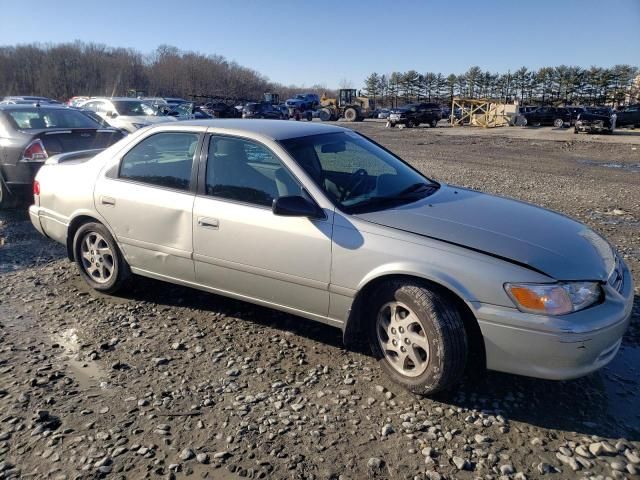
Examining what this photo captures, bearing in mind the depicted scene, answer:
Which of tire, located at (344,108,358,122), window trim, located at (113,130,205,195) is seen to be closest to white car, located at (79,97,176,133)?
window trim, located at (113,130,205,195)

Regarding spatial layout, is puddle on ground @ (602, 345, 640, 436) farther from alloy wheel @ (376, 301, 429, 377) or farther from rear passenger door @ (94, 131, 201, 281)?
rear passenger door @ (94, 131, 201, 281)

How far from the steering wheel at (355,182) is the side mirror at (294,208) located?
267mm

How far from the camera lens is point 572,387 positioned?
325 centimetres

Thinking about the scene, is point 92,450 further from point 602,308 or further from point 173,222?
point 602,308

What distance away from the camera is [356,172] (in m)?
4.00

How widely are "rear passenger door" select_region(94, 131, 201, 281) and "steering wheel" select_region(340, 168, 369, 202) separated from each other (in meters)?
1.19

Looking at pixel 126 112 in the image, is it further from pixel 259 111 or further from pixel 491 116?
pixel 491 116

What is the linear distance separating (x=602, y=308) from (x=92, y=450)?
286cm

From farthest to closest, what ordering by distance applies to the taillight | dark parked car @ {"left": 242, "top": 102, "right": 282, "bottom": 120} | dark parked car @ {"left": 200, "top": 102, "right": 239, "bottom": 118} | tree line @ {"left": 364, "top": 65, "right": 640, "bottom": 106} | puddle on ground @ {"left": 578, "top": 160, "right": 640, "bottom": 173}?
tree line @ {"left": 364, "top": 65, "right": 640, "bottom": 106}
dark parked car @ {"left": 200, "top": 102, "right": 239, "bottom": 118}
dark parked car @ {"left": 242, "top": 102, "right": 282, "bottom": 120}
puddle on ground @ {"left": 578, "top": 160, "right": 640, "bottom": 173}
the taillight

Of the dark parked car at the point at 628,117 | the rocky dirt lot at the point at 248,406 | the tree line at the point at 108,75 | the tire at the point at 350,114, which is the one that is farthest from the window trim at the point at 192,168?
the tree line at the point at 108,75

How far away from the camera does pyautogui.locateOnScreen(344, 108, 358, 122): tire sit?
45.8m

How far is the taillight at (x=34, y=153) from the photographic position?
7.23 meters

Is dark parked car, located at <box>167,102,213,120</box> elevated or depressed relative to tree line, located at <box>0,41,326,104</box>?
depressed

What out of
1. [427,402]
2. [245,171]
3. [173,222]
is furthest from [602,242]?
[173,222]
